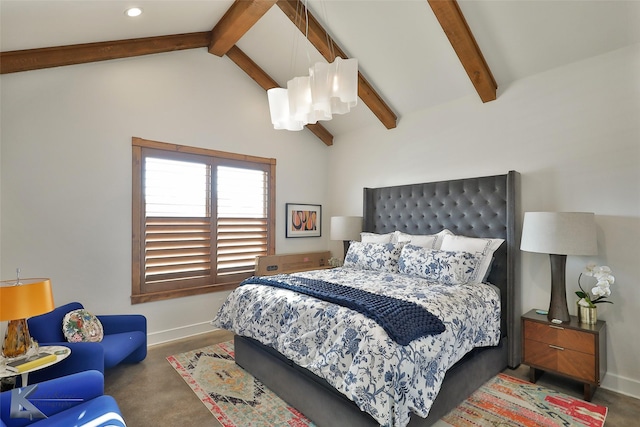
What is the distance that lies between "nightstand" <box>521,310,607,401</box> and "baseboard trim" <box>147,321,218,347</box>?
343cm

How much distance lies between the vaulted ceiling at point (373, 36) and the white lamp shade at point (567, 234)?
1473 mm

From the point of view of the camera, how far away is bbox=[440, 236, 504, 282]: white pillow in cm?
299

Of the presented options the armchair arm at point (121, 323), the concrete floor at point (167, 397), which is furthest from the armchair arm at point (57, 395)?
the armchair arm at point (121, 323)

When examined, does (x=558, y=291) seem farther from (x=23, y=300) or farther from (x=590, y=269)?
(x=23, y=300)

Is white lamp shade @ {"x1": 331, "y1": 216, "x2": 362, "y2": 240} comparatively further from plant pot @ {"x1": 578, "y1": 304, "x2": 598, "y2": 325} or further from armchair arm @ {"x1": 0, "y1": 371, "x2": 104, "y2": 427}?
armchair arm @ {"x1": 0, "y1": 371, "x2": 104, "y2": 427}

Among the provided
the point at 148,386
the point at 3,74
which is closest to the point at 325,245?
the point at 148,386

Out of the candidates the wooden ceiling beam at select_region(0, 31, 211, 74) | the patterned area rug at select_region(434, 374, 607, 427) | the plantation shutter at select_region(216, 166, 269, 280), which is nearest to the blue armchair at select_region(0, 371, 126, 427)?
the patterned area rug at select_region(434, 374, 607, 427)

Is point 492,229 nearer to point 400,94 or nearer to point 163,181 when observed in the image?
point 400,94

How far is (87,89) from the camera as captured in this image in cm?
320

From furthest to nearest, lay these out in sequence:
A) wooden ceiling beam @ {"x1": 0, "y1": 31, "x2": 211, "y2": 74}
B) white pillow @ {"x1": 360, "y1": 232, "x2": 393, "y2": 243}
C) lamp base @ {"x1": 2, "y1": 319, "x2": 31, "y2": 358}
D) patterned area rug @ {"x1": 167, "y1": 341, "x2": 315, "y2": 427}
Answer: white pillow @ {"x1": 360, "y1": 232, "x2": 393, "y2": 243} → wooden ceiling beam @ {"x1": 0, "y1": 31, "x2": 211, "y2": 74} → patterned area rug @ {"x1": 167, "y1": 341, "x2": 315, "y2": 427} → lamp base @ {"x1": 2, "y1": 319, "x2": 31, "y2": 358}

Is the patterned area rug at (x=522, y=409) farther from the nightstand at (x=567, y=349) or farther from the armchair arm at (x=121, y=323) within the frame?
the armchair arm at (x=121, y=323)

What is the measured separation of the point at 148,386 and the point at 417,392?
2.20 metres

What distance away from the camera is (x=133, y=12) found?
285 centimetres

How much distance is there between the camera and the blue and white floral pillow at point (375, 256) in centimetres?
355
